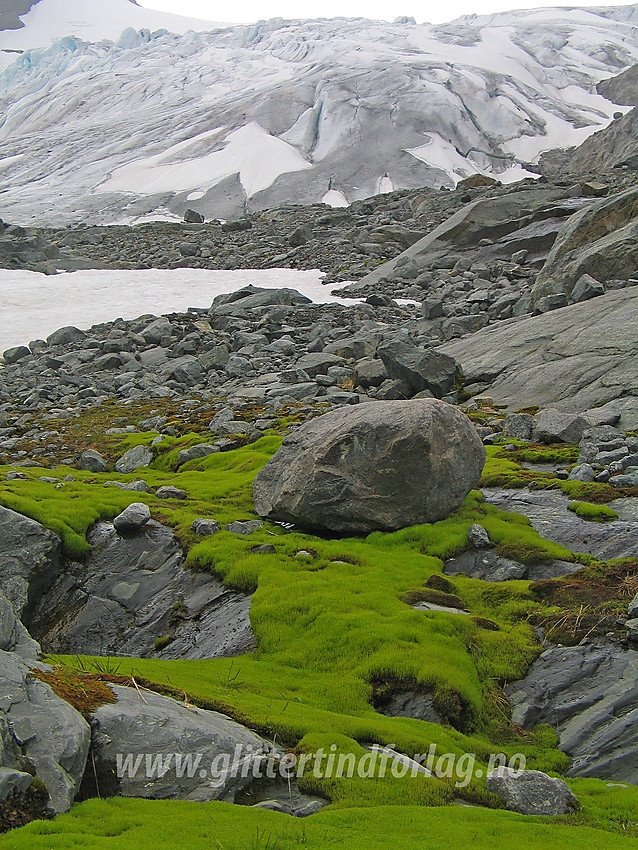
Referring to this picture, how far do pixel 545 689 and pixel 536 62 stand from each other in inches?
8041

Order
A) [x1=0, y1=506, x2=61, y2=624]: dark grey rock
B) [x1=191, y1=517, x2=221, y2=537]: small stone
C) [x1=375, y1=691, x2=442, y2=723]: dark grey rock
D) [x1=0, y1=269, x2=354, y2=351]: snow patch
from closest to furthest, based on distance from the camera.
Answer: [x1=375, y1=691, x2=442, y2=723]: dark grey rock → [x1=0, y1=506, x2=61, y2=624]: dark grey rock → [x1=191, y1=517, x2=221, y2=537]: small stone → [x1=0, y1=269, x2=354, y2=351]: snow patch

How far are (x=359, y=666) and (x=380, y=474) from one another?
4.54 m

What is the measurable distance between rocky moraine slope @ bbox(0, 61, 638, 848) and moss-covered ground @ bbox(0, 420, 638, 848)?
39mm

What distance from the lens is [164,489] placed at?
1502cm

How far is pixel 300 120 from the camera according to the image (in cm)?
13900

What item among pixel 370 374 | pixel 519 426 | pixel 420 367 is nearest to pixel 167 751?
pixel 519 426

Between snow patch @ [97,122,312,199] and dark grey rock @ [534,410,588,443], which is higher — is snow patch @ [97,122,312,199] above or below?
below

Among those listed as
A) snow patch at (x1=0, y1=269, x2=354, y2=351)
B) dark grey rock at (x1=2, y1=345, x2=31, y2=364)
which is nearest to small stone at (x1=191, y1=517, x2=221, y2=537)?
dark grey rock at (x1=2, y1=345, x2=31, y2=364)

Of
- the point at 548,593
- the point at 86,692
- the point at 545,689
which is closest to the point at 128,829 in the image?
the point at 86,692

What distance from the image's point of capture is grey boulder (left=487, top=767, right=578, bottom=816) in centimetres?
594

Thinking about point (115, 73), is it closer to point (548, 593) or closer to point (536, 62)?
point (536, 62)

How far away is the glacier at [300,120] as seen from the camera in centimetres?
11912

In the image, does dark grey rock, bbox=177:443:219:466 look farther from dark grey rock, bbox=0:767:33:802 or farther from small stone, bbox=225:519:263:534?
dark grey rock, bbox=0:767:33:802

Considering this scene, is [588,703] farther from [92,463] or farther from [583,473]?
[92,463]
